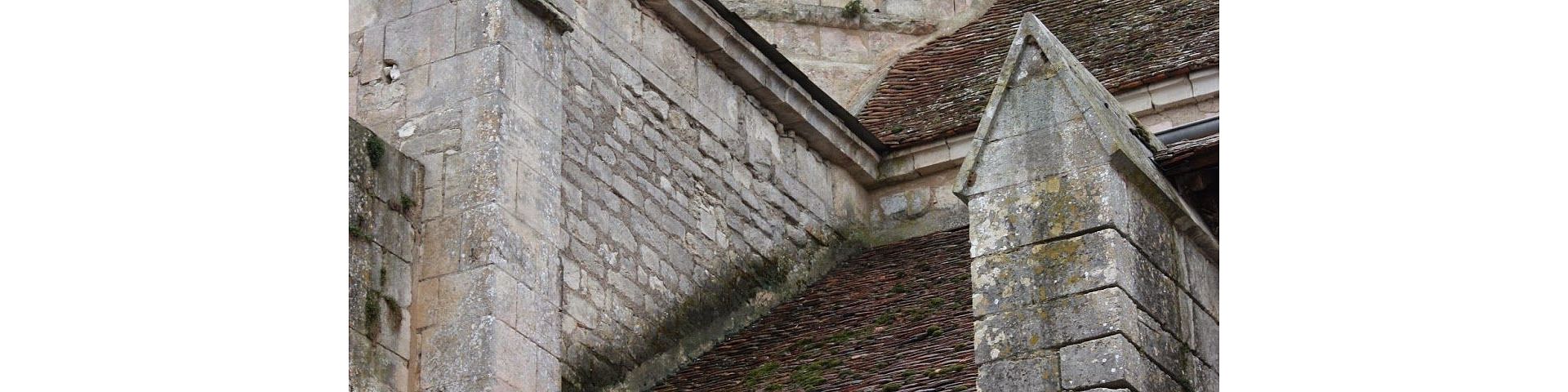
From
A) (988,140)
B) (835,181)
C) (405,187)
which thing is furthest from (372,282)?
(835,181)

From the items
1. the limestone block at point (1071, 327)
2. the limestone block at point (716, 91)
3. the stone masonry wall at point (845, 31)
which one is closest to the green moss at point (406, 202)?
the limestone block at point (716, 91)

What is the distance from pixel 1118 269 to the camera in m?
7.53

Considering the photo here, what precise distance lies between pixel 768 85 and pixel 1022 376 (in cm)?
473

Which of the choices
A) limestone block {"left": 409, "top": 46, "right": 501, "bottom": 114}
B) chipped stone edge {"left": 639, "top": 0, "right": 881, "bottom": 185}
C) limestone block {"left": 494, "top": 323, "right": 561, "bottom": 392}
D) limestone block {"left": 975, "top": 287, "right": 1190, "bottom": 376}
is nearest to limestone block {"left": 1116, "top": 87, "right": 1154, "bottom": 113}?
chipped stone edge {"left": 639, "top": 0, "right": 881, "bottom": 185}

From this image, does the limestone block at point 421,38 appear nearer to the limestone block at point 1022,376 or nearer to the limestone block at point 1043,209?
the limestone block at point 1043,209

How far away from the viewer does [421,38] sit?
1041 centimetres

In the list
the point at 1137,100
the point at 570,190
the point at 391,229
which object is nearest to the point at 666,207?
the point at 570,190

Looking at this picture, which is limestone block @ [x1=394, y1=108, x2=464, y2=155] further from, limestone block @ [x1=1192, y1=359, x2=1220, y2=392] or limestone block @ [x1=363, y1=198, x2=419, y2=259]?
limestone block @ [x1=1192, y1=359, x2=1220, y2=392]

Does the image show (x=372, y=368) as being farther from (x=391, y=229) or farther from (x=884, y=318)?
(x=884, y=318)

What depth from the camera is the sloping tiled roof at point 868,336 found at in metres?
9.64

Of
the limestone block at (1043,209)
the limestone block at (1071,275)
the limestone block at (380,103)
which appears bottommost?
the limestone block at (1071,275)

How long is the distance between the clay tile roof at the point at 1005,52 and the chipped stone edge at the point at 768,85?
0.30 m

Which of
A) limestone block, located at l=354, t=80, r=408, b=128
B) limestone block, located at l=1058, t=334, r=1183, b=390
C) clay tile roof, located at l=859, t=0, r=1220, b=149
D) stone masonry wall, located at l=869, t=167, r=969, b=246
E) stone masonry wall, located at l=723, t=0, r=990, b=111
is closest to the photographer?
limestone block, located at l=1058, t=334, r=1183, b=390

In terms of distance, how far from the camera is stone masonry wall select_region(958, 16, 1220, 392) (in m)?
7.50
